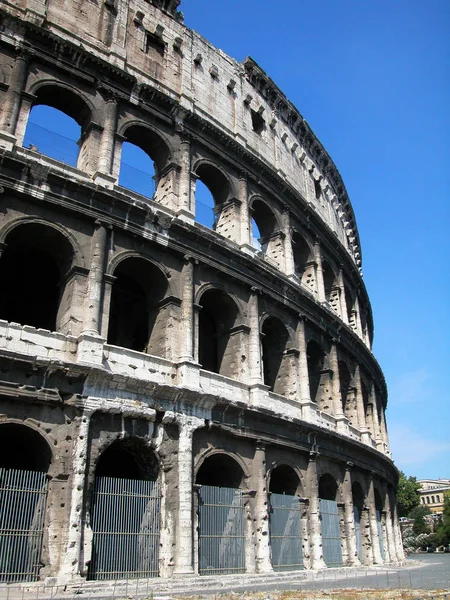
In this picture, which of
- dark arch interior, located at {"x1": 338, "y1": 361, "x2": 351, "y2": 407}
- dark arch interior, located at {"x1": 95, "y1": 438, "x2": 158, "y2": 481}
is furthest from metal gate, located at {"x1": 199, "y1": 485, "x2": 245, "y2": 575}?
dark arch interior, located at {"x1": 338, "y1": 361, "x2": 351, "y2": 407}

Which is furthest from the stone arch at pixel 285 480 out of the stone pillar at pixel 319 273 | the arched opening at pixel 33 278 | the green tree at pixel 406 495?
the green tree at pixel 406 495

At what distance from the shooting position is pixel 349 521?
15820 millimetres

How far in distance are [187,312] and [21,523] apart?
17.3 feet

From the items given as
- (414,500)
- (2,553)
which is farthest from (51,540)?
(414,500)

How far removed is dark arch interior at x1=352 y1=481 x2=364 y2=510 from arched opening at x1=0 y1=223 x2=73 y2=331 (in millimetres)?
10374

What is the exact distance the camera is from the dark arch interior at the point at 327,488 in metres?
15.8

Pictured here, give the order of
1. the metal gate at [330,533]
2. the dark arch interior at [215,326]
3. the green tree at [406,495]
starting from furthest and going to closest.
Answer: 1. the green tree at [406,495]
2. the metal gate at [330,533]
3. the dark arch interior at [215,326]

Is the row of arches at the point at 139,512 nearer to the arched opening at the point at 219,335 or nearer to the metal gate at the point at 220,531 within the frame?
the metal gate at the point at 220,531

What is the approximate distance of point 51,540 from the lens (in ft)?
30.3

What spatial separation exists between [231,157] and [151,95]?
2.87 meters

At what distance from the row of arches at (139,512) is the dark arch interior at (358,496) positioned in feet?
8.99

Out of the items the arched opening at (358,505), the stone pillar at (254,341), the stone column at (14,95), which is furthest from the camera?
the arched opening at (358,505)

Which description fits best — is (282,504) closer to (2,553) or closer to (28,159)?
(2,553)

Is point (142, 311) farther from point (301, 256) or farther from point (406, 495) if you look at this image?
point (406, 495)
